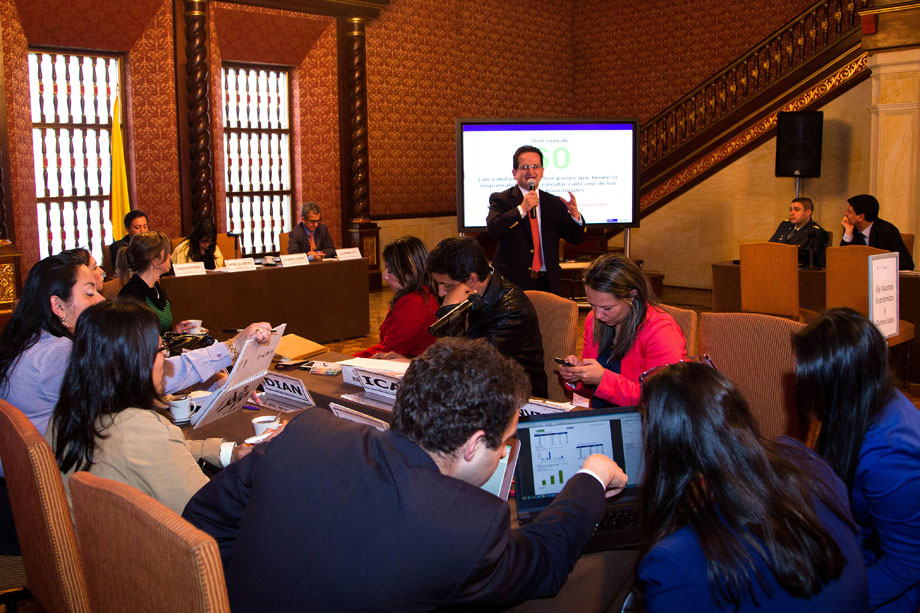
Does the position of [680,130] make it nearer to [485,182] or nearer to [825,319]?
[485,182]

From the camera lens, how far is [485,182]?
286 inches

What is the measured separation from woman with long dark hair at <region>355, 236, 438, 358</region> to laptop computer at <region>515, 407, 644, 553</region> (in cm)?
144

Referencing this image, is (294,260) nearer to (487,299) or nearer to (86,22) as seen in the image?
(86,22)

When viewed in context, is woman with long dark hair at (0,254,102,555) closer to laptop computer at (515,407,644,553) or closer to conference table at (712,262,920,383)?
laptop computer at (515,407,644,553)

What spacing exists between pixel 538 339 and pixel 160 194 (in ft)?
20.8

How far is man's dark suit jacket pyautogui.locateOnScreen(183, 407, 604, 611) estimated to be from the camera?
3.90 ft

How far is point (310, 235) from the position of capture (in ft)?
25.7

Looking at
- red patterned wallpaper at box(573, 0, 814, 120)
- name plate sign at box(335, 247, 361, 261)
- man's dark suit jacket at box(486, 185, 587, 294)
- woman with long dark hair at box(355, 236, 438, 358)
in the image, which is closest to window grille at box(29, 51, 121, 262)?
name plate sign at box(335, 247, 361, 261)

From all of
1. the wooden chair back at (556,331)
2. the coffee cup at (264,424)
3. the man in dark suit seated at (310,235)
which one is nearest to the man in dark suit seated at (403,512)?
the coffee cup at (264,424)

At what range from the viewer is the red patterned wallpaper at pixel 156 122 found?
8031mm

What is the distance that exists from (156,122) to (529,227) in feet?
15.9

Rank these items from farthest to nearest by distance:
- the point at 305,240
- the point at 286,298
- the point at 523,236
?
the point at 305,240, the point at 286,298, the point at 523,236

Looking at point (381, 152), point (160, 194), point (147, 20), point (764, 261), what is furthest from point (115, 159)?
point (764, 261)

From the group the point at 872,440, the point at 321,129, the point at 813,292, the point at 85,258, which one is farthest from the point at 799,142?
the point at 872,440
